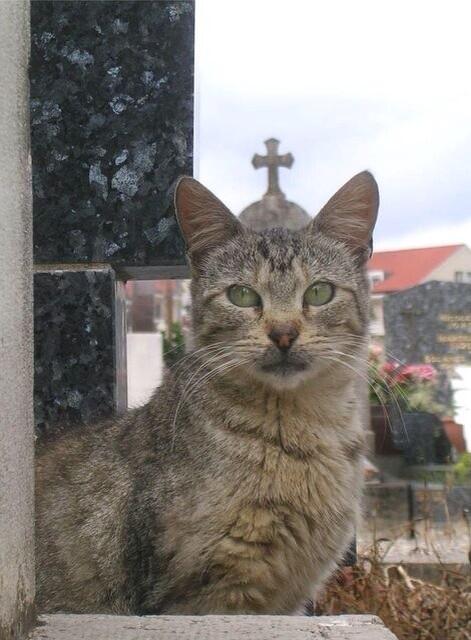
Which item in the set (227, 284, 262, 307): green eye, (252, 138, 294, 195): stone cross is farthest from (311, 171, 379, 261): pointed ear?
(252, 138, 294, 195): stone cross

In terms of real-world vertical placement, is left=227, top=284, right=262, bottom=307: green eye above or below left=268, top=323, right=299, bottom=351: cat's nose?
above

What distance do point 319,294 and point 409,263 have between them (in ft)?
119

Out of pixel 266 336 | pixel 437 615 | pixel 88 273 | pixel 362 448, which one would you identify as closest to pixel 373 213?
pixel 266 336

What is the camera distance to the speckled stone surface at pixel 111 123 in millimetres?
3049

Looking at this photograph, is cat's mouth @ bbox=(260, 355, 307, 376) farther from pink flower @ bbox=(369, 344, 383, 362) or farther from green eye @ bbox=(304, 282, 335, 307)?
pink flower @ bbox=(369, 344, 383, 362)

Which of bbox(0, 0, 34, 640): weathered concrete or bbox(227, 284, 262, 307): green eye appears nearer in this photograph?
bbox(0, 0, 34, 640): weathered concrete

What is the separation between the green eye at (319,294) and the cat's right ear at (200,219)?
1.27 feet

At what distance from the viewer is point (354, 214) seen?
9.16ft

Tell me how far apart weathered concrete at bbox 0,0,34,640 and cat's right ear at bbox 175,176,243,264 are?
0.98m

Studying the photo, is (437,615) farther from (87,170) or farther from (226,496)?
(87,170)

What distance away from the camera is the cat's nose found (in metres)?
2.45

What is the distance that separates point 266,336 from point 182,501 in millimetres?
565

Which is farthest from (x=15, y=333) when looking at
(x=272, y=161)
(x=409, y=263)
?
(x=409, y=263)

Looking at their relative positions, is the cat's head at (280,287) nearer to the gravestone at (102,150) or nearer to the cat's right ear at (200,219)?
the cat's right ear at (200,219)
